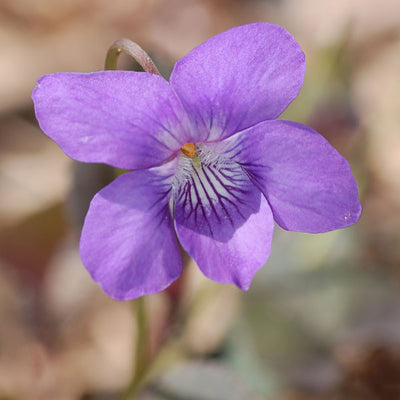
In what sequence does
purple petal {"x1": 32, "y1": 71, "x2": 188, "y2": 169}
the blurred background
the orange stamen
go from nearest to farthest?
purple petal {"x1": 32, "y1": 71, "x2": 188, "y2": 169}, the orange stamen, the blurred background

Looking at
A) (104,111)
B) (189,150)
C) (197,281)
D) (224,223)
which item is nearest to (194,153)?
(189,150)

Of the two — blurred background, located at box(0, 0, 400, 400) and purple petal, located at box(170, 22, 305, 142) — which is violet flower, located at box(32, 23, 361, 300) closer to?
purple petal, located at box(170, 22, 305, 142)

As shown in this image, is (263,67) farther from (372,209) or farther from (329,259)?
(372,209)

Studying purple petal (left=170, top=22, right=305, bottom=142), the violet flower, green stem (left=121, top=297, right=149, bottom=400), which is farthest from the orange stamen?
green stem (left=121, top=297, right=149, bottom=400)

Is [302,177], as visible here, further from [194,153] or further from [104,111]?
[104,111]

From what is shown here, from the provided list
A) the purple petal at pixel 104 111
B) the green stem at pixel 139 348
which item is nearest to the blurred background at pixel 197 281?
the green stem at pixel 139 348

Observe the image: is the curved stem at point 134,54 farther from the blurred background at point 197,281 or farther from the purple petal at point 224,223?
the blurred background at point 197,281

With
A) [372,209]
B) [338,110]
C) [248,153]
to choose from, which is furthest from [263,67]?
[372,209]
